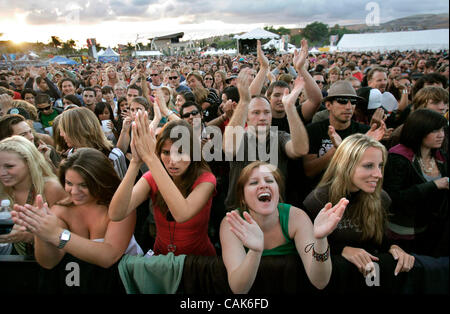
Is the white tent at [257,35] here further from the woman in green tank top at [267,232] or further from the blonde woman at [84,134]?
the woman in green tank top at [267,232]

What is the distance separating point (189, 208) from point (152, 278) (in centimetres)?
42

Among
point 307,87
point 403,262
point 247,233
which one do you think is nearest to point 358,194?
point 403,262

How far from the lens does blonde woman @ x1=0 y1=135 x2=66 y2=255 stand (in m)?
1.94

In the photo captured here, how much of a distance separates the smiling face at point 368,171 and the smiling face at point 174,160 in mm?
1094

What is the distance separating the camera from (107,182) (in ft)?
5.96

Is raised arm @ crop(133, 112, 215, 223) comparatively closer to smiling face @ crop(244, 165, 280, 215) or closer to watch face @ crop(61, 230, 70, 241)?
smiling face @ crop(244, 165, 280, 215)

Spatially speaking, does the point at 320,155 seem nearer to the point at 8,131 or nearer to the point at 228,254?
the point at 228,254

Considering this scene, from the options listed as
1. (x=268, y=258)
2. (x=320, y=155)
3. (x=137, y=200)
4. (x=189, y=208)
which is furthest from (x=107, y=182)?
(x=320, y=155)

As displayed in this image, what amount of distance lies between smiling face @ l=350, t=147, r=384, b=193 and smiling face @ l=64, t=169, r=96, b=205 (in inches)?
66.3

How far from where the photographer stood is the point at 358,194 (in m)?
1.86

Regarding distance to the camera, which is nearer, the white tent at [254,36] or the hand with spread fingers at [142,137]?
the hand with spread fingers at [142,137]

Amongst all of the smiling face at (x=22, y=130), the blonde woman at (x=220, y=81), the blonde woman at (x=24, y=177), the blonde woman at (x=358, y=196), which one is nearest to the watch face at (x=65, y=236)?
the blonde woman at (x=24, y=177)

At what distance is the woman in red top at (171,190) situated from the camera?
1.63m

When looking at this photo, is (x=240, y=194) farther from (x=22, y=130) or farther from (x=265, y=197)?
(x=22, y=130)
